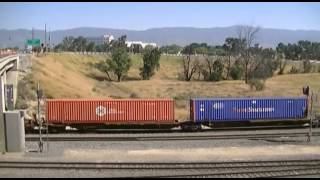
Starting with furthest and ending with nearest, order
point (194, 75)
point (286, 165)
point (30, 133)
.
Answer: point (194, 75)
point (30, 133)
point (286, 165)

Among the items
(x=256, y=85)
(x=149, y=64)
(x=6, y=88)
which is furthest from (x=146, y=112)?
(x=149, y=64)

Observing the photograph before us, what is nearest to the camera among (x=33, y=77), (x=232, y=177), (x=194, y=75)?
(x=232, y=177)

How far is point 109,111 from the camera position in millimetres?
36125

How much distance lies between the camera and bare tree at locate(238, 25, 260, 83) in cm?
10435

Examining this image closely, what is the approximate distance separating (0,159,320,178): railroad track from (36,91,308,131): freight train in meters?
11.1

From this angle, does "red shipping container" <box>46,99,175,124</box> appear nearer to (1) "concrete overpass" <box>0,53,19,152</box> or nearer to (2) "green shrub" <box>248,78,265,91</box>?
(1) "concrete overpass" <box>0,53,19,152</box>

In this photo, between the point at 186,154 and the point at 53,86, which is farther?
the point at 53,86

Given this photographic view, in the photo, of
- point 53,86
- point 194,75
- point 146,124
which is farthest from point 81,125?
point 194,75

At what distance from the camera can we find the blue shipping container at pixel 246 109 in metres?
36.9

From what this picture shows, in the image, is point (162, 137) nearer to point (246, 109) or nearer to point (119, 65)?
point (246, 109)

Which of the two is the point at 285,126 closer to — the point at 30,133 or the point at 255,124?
the point at 255,124

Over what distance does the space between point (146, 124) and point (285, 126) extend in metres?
11.0

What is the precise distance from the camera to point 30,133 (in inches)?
1421

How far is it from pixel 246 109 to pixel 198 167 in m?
14.6
